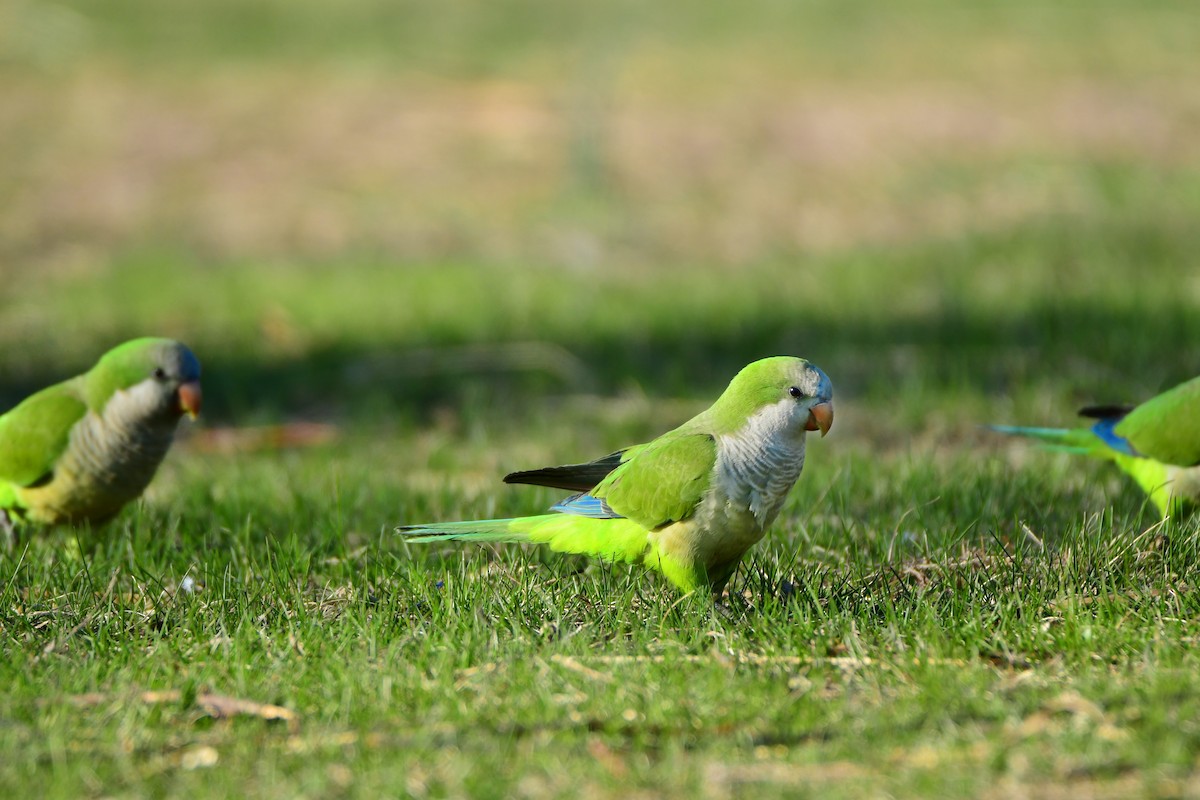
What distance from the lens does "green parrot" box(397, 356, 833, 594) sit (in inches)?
139

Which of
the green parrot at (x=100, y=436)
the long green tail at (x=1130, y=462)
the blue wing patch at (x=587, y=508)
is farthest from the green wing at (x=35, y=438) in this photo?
the long green tail at (x=1130, y=462)

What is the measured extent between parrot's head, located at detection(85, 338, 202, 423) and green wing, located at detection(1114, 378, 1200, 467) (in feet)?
10.0

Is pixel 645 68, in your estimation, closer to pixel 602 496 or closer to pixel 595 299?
pixel 595 299

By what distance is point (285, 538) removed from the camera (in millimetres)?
4254

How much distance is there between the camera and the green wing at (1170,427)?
4.08m

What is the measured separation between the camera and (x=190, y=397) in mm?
4492

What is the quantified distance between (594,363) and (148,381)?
307 centimetres

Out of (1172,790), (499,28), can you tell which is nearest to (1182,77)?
(499,28)

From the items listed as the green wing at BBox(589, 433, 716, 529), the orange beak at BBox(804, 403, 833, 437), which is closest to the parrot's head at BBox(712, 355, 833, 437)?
the orange beak at BBox(804, 403, 833, 437)

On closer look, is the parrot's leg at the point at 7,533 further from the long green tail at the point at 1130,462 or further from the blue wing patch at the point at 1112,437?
the blue wing patch at the point at 1112,437

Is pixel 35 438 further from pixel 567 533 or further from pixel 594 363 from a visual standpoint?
pixel 594 363

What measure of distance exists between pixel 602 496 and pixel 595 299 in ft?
14.9

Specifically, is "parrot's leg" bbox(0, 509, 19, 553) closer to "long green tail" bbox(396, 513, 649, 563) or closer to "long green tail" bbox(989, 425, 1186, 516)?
"long green tail" bbox(396, 513, 649, 563)

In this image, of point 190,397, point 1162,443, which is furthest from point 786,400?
point 190,397
